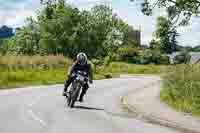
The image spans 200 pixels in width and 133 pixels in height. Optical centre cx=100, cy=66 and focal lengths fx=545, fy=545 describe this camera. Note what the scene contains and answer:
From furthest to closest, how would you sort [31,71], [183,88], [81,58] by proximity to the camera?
[31,71] → [183,88] → [81,58]

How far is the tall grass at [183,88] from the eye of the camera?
19594mm

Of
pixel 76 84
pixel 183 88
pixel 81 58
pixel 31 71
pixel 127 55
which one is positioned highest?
pixel 81 58

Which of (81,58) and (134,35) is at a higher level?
(81,58)

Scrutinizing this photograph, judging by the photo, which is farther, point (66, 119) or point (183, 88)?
point (183, 88)

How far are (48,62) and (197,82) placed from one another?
40.2 metres

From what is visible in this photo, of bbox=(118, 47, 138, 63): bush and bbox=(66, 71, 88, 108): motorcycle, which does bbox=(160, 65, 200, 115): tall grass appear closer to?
bbox=(66, 71, 88, 108): motorcycle

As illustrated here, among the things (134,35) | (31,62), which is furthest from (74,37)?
(134,35)

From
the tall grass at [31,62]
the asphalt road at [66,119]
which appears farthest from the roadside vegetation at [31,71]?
the asphalt road at [66,119]

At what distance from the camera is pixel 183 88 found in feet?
70.3

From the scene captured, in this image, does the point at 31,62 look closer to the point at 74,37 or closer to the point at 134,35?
the point at 74,37

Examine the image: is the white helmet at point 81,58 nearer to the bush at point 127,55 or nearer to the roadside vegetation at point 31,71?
the roadside vegetation at point 31,71

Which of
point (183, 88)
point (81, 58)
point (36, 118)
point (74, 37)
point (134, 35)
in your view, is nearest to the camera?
point (36, 118)

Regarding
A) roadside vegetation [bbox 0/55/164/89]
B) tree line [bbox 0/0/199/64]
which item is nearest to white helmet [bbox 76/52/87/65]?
roadside vegetation [bbox 0/55/164/89]

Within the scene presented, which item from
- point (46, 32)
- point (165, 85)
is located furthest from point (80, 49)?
point (165, 85)
